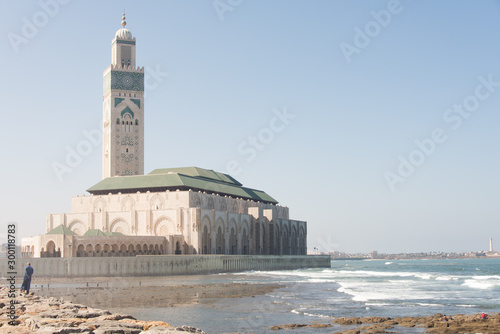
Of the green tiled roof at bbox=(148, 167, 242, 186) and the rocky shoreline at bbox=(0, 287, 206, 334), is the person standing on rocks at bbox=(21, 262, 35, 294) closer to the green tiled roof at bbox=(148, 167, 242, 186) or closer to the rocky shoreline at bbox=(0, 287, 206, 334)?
the rocky shoreline at bbox=(0, 287, 206, 334)

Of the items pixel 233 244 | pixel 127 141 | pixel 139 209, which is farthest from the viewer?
pixel 127 141

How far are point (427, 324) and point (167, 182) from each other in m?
70.2

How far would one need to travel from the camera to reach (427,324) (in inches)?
1101

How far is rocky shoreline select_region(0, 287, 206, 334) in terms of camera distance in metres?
18.7

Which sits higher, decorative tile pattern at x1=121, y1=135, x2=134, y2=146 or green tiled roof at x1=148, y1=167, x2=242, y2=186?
decorative tile pattern at x1=121, y1=135, x2=134, y2=146

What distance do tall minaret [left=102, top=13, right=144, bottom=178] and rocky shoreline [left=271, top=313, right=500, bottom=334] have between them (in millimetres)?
79024

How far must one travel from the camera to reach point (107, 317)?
22.3 meters

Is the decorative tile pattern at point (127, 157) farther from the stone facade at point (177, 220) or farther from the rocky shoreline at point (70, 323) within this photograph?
the rocky shoreline at point (70, 323)

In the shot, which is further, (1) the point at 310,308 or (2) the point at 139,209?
(2) the point at 139,209

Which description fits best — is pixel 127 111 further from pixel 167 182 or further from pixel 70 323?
pixel 70 323

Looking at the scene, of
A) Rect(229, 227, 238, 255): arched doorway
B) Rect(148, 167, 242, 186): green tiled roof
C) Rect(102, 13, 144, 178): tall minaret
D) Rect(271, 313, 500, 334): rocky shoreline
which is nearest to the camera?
Rect(271, 313, 500, 334): rocky shoreline

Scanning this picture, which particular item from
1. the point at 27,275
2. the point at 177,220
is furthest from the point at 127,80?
the point at 27,275

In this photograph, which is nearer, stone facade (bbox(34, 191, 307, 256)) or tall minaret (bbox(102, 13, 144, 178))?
stone facade (bbox(34, 191, 307, 256))

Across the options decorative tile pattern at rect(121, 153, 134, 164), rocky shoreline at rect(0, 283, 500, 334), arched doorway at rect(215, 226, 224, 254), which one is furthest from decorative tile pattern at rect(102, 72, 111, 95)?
rocky shoreline at rect(0, 283, 500, 334)
